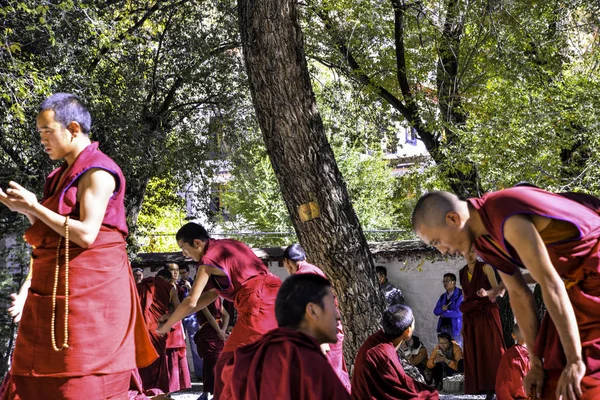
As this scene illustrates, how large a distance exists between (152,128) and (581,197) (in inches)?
368

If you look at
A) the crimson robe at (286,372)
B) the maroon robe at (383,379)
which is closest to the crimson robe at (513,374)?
the maroon robe at (383,379)

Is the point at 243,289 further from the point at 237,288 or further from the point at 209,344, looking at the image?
the point at 209,344

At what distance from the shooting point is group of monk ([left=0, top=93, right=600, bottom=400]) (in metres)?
3.13

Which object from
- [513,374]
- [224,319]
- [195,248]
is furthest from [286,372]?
[224,319]

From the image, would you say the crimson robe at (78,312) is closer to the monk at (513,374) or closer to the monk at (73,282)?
the monk at (73,282)

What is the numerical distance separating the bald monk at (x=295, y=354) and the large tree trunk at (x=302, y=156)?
2.90 metres

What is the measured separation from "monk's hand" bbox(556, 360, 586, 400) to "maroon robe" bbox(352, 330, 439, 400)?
2.05 metres

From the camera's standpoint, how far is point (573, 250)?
3.20 m

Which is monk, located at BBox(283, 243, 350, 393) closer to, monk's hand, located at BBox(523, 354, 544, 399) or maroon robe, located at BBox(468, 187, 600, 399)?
monk's hand, located at BBox(523, 354, 544, 399)

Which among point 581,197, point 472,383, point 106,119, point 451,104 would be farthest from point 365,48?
point 581,197

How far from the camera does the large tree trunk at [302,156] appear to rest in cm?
638

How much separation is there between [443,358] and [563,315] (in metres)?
7.36

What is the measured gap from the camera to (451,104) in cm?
1134

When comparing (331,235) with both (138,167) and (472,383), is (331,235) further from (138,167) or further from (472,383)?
(138,167)
